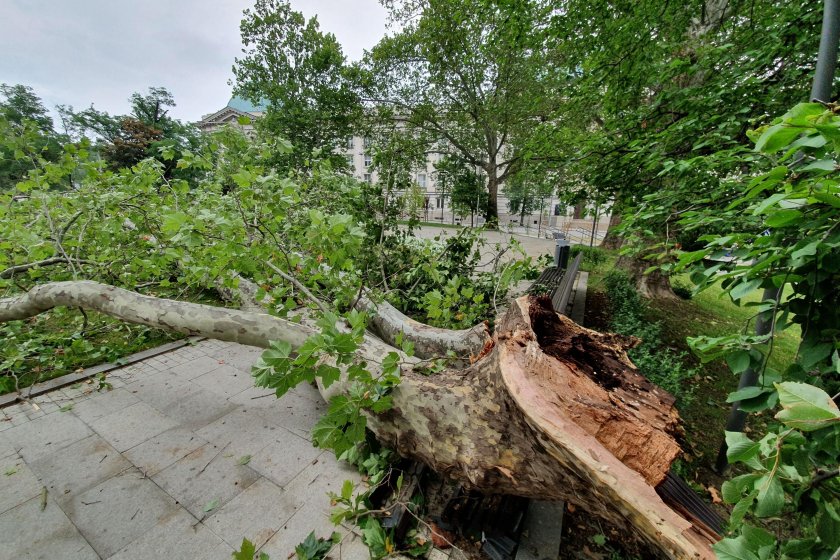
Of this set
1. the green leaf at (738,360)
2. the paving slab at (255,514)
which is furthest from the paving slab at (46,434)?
the green leaf at (738,360)

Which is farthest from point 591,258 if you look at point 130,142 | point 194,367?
point 130,142

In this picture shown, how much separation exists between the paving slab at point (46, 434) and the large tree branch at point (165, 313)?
1.12 m

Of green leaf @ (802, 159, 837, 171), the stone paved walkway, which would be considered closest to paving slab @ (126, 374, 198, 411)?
the stone paved walkway

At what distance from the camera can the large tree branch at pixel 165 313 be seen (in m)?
2.64

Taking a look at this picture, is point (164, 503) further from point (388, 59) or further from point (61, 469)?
point (388, 59)

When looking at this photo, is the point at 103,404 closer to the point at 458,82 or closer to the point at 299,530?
the point at 299,530

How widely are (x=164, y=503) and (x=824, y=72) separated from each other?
5.16m

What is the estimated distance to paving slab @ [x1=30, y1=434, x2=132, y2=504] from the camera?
→ 2408 mm

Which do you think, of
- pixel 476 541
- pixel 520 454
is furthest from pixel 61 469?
pixel 520 454

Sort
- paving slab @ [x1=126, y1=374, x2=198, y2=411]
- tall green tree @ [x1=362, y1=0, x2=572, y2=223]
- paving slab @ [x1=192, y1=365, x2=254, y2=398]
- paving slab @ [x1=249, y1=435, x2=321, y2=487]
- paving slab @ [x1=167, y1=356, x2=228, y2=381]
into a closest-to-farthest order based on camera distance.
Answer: paving slab @ [x1=249, y1=435, x2=321, y2=487], paving slab @ [x1=126, y1=374, x2=198, y2=411], paving slab @ [x1=192, y1=365, x2=254, y2=398], paving slab @ [x1=167, y1=356, x2=228, y2=381], tall green tree @ [x1=362, y1=0, x2=572, y2=223]

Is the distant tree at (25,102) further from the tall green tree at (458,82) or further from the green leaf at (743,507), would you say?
the green leaf at (743,507)

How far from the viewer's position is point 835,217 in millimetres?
892

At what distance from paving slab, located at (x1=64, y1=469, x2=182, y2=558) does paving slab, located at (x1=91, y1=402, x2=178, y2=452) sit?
0.46 meters

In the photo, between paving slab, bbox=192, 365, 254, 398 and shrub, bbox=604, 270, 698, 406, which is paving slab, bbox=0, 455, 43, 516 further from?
shrub, bbox=604, 270, 698, 406
